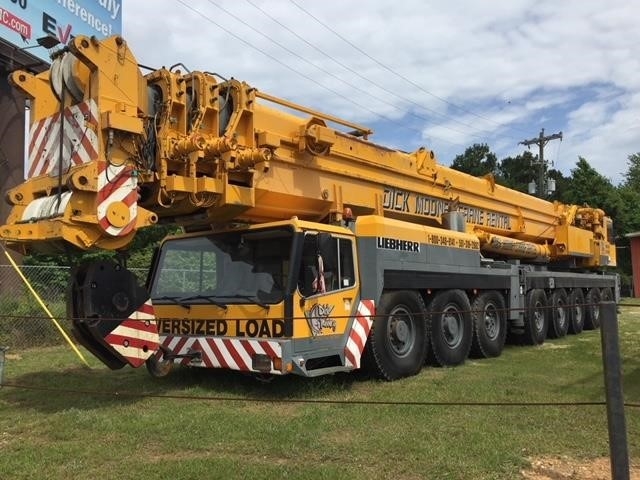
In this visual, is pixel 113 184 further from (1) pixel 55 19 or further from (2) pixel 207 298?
(1) pixel 55 19

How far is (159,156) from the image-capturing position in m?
6.56

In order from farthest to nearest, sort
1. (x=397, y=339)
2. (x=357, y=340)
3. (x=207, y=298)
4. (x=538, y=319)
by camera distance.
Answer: (x=538, y=319)
(x=397, y=339)
(x=357, y=340)
(x=207, y=298)

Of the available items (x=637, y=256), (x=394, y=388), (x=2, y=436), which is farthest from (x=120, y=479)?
(x=637, y=256)

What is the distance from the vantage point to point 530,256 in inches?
541

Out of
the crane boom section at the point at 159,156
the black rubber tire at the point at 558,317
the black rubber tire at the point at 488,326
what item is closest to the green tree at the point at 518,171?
the black rubber tire at the point at 558,317

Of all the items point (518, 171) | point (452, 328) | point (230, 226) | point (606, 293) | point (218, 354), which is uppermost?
point (518, 171)

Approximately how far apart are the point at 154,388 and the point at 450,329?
450cm

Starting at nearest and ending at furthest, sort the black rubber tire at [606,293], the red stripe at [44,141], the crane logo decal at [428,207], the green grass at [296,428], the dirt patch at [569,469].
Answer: the dirt patch at [569,469], the green grass at [296,428], the red stripe at [44,141], the crane logo decal at [428,207], the black rubber tire at [606,293]

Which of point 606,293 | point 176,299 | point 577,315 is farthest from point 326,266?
point 606,293

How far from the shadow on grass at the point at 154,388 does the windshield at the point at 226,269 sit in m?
1.06

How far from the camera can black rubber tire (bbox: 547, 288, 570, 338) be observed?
46.1ft

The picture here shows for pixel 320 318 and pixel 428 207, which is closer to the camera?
pixel 320 318

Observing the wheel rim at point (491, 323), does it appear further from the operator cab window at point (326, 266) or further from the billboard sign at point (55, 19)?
the billboard sign at point (55, 19)

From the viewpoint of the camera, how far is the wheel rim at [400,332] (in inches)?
328
